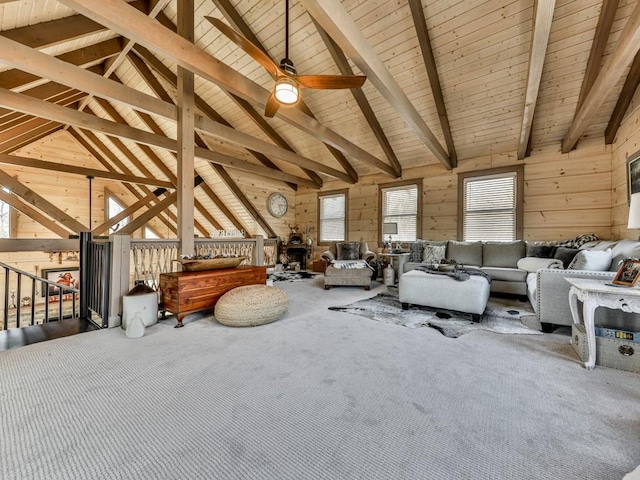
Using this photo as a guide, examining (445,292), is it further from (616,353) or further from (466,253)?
(466,253)

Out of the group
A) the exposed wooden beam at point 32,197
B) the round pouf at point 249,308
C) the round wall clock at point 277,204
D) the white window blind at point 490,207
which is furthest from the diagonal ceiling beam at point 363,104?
the exposed wooden beam at point 32,197

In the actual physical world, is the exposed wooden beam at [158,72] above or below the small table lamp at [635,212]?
above

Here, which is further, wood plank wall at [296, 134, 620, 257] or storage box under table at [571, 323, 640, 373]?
wood plank wall at [296, 134, 620, 257]

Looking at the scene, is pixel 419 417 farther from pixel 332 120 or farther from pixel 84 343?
pixel 332 120

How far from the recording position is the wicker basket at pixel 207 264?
3113 mm

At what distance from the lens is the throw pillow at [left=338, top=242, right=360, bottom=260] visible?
5934 mm

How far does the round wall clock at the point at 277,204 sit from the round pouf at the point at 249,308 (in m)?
4.63

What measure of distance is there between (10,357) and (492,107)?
21.6 feet

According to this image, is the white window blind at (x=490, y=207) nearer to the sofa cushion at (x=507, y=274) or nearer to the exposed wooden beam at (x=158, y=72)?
the sofa cushion at (x=507, y=274)

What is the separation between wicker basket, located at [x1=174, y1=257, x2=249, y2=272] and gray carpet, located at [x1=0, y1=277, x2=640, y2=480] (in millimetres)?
907

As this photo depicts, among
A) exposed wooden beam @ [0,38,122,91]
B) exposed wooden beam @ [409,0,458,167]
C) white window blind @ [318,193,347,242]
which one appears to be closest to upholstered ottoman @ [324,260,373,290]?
white window blind @ [318,193,347,242]

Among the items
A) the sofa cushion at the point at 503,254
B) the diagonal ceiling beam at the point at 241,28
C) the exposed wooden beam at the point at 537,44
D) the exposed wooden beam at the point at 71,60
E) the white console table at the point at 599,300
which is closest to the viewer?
the white console table at the point at 599,300

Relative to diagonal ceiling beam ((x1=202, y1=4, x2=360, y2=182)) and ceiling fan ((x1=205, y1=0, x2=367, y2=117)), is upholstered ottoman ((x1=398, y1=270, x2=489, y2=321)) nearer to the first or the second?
ceiling fan ((x1=205, y1=0, x2=367, y2=117))

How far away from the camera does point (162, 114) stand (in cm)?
381
